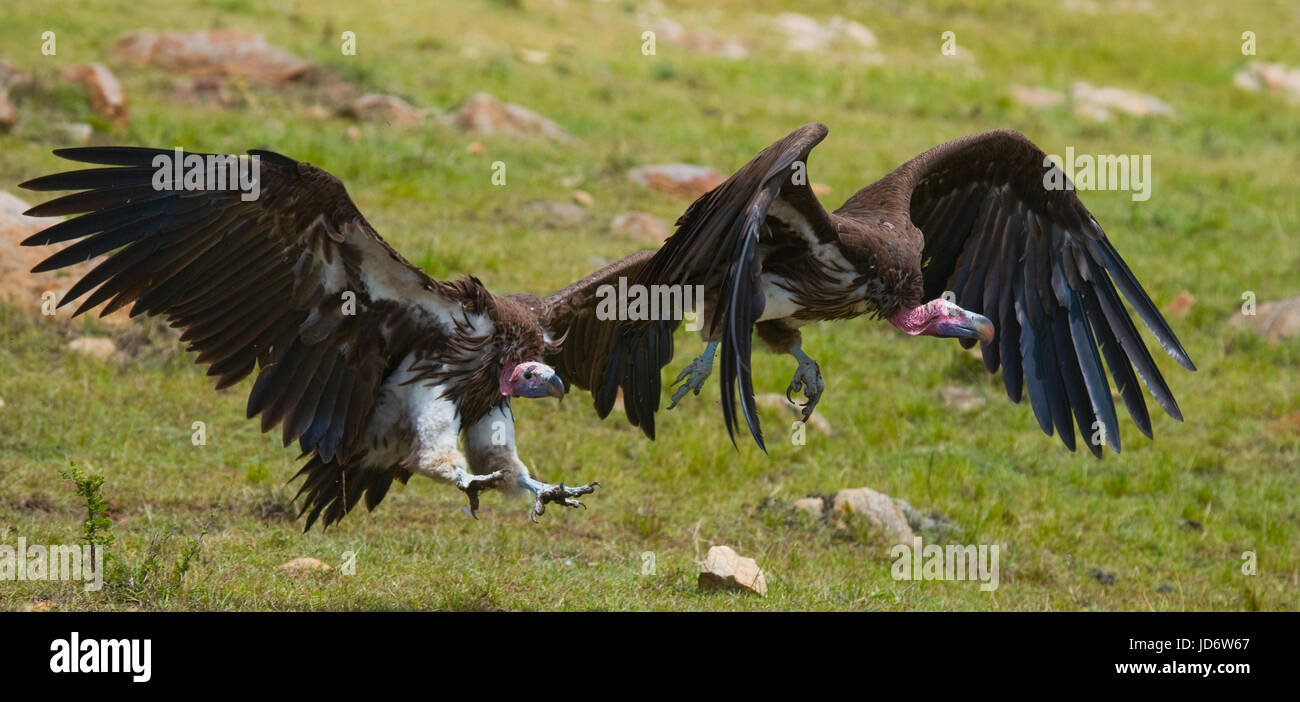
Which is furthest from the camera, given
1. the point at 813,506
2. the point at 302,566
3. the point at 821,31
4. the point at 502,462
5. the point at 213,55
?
the point at 821,31

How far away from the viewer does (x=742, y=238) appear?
5.23 m

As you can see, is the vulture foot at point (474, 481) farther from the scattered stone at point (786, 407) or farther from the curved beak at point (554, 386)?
the scattered stone at point (786, 407)

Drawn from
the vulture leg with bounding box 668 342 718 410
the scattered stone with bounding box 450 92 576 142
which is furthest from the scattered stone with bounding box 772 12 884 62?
the vulture leg with bounding box 668 342 718 410

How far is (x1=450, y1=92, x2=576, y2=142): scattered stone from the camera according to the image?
13.9 m

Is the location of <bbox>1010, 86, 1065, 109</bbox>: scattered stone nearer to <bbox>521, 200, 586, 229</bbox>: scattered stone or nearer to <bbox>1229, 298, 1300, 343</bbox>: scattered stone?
<bbox>1229, 298, 1300, 343</bbox>: scattered stone

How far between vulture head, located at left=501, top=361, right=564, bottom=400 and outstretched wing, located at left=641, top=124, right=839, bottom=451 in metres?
0.55

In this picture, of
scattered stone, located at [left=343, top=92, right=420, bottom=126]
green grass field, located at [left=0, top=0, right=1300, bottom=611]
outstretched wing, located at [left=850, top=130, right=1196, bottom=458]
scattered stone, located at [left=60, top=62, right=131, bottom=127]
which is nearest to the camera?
green grass field, located at [left=0, top=0, right=1300, bottom=611]

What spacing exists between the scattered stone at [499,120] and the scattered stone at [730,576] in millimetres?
8161

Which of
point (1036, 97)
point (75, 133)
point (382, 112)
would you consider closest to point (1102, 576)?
point (382, 112)

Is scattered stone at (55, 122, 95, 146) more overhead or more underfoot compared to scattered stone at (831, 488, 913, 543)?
Result: more overhead

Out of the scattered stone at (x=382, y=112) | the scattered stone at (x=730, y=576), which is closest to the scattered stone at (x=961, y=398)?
the scattered stone at (x=730, y=576)

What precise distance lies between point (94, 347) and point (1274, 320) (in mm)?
8466

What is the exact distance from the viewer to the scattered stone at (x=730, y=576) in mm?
6379

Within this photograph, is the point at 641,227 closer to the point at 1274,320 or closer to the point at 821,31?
the point at 1274,320
